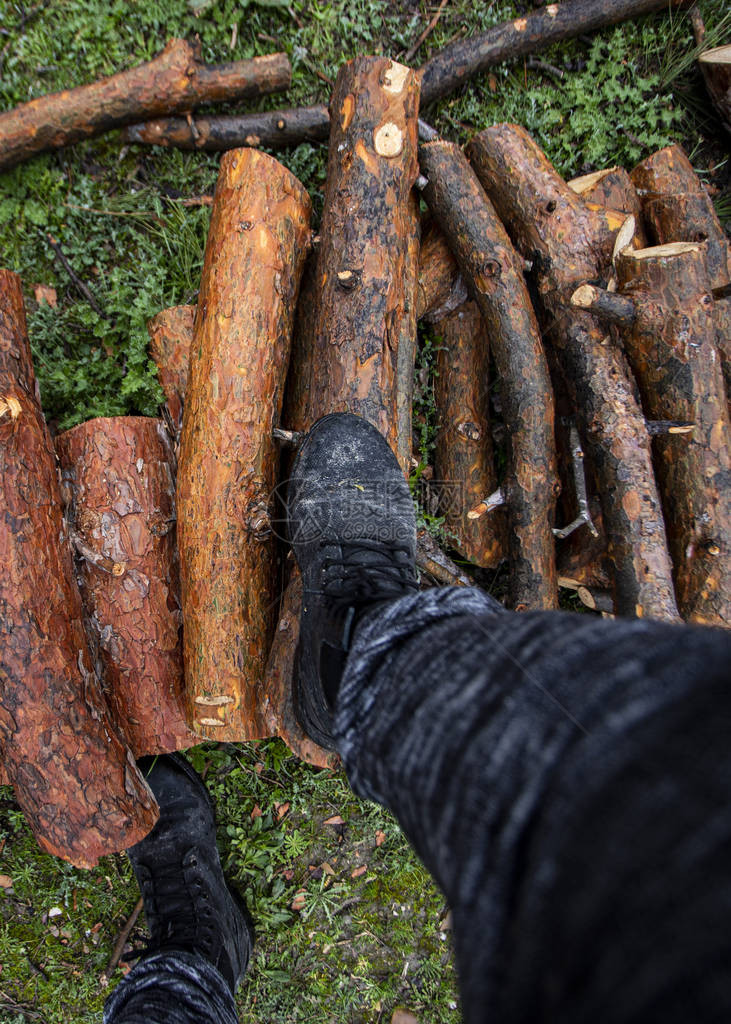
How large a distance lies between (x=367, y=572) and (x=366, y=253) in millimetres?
1468

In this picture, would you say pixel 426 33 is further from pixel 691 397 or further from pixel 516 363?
pixel 691 397

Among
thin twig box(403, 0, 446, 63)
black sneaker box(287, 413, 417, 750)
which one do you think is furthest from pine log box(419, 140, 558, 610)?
thin twig box(403, 0, 446, 63)

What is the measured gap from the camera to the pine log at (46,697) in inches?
95.2

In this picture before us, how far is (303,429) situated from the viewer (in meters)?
2.79

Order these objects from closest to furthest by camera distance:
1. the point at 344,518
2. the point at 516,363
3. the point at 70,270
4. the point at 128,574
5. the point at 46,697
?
the point at 46,697 → the point at 344,518 → the point at 128,574 → the point at 516,363 → the point at 70,270

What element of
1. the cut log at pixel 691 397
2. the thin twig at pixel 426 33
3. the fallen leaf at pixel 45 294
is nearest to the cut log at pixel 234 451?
the fallen leaf at pixel 45 294

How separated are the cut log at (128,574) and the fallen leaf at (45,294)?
3.77ft

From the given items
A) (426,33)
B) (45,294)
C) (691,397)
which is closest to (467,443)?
(691,397)

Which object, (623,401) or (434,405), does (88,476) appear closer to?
(434,405)

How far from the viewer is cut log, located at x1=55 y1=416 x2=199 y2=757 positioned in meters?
2.73

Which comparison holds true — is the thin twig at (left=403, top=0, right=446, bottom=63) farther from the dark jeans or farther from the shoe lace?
the dark jeans

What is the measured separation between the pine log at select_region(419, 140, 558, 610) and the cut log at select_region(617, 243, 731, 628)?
0.50m

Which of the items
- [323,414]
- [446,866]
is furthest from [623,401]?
[446,866]

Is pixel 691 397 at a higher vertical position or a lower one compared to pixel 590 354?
lower
